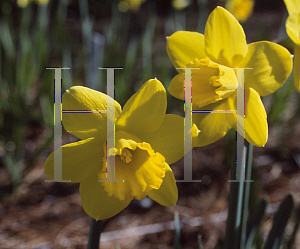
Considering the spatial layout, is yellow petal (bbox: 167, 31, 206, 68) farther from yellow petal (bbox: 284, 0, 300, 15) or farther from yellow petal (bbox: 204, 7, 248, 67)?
yellow petal (bbox: 284, 0, 300, 15)

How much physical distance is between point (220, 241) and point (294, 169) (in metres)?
1.48

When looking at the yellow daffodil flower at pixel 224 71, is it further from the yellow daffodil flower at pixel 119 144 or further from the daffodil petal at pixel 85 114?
the daffodil petal at pixel 85 114

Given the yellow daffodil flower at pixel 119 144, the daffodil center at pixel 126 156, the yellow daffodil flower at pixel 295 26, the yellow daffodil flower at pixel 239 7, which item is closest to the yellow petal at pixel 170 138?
the yellow daffodil flower at pixel 119 144

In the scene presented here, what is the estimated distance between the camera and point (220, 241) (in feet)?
3.99

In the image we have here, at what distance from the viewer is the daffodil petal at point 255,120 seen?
0.71 metres

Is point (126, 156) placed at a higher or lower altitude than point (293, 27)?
lower

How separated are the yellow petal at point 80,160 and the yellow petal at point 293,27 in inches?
22.7

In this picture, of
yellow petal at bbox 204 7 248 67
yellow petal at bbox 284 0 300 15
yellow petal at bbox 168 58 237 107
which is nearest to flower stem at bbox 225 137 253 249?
yellow petal at bbox 168 58 237 107

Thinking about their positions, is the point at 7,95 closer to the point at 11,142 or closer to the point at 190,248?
the point at 11,142

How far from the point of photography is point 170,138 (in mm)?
699

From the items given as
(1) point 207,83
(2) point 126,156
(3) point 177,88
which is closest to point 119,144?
(2) point 126,156

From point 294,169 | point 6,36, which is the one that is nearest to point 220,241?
point 294,169

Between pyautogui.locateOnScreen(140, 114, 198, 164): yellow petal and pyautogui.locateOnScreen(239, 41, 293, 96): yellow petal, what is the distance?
0.88 ft

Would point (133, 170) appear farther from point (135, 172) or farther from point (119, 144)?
point (119, 144)
